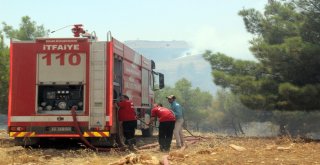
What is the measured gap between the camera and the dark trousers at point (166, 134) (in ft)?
43.2

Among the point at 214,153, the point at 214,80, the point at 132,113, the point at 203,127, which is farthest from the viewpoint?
the point at 203,127

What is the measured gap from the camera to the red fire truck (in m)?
12.2

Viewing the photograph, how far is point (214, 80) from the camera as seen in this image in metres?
21.3

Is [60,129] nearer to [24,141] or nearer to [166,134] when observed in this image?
[24,141]

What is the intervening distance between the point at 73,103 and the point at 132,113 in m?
1.66

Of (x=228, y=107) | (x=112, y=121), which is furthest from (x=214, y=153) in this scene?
(x=228, y=107)

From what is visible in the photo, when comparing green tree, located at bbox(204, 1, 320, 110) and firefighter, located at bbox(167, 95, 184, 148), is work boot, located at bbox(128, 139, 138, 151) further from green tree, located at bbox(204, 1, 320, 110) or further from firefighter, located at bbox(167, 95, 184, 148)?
green tree, located at bbox(204, 1, 320, 110)

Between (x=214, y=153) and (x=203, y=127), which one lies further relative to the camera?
(x=203, y=127)

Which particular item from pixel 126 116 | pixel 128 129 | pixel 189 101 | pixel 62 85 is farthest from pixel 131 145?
pixel 189 101

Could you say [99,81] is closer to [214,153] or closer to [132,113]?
[132,113]

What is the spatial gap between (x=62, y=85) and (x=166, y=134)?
10.6 feet

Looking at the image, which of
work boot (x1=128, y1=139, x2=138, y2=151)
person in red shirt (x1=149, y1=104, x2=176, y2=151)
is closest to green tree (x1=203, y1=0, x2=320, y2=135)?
person in red shirt (x1=149, y1=104, x2=176, y2=151)

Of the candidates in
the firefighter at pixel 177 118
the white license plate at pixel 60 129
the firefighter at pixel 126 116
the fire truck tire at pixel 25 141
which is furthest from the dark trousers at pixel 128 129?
the fire truck tire at pixel 25 141

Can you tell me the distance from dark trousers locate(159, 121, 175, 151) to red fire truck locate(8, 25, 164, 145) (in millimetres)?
1388
